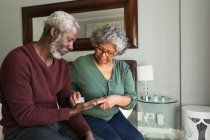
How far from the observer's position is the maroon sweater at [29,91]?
1.06 metres

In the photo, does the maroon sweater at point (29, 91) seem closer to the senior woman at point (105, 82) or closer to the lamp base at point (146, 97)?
the senior woman at point (105, 82)

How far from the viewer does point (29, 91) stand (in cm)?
109

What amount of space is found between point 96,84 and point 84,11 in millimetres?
1519

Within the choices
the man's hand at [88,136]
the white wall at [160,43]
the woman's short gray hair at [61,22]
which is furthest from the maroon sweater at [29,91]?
the white wall at [160,43]

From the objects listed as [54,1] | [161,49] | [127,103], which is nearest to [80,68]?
[127,103]

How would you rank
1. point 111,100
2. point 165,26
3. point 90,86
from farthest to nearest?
point 165,26, point 90,86, point 111,100

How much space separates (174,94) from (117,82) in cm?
116

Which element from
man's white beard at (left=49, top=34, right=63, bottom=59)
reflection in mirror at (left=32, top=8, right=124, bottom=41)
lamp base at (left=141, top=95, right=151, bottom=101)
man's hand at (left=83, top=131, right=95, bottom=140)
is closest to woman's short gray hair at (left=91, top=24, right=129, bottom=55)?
man's white beard at (left=49, top=34, right=63, bottom=59)

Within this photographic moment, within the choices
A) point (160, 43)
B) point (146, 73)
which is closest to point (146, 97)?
point (146, 73)

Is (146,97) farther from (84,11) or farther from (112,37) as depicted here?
(84,11)

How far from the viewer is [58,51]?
121cm

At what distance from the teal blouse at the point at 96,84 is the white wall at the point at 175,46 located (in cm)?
103

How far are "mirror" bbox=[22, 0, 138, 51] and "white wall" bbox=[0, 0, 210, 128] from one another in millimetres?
89

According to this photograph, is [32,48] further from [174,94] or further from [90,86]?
[174,94]
